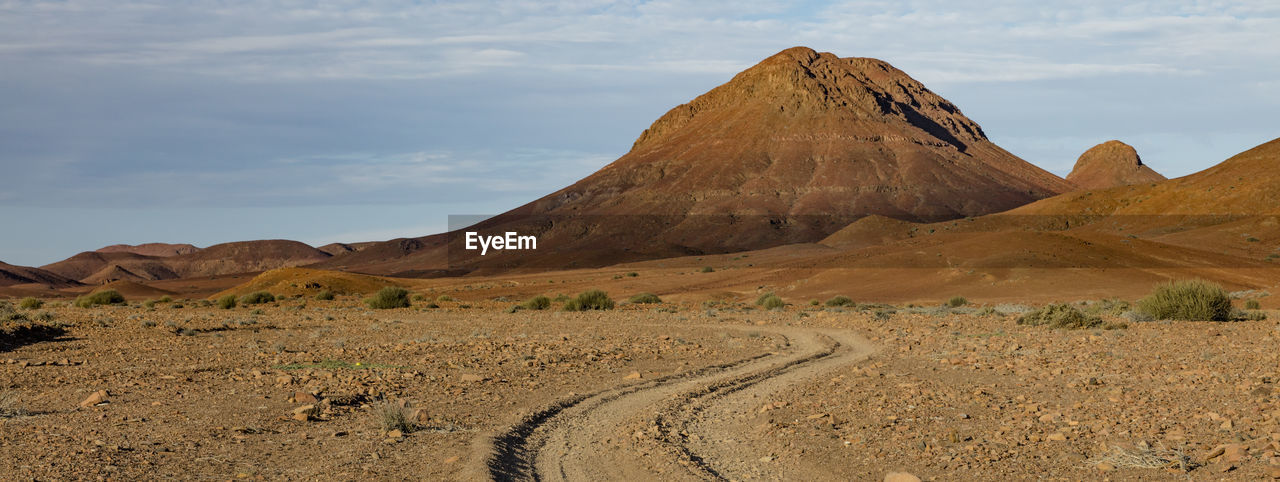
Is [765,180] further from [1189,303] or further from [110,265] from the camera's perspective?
[110,265]

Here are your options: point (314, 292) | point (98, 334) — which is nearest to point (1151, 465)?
point (98, 334)

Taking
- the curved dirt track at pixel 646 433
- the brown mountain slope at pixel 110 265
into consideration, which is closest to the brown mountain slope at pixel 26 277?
the brown mountain slope at pixel 110 265

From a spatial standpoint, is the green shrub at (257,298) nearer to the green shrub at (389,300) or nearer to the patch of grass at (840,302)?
the green shrub at (389,300)

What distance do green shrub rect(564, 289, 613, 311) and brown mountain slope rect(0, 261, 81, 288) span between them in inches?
4150

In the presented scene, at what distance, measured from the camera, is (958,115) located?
606ft

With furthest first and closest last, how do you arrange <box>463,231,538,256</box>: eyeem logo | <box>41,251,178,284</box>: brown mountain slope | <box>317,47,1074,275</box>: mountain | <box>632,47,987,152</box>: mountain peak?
<box>41,251,178,284</box>: brown mountain slope → <box>632,47,987,152</box>: mountain peak → <box>463,231,538,256</box>: eyeem logo → <box>317,47,1074,275</box>: mountain

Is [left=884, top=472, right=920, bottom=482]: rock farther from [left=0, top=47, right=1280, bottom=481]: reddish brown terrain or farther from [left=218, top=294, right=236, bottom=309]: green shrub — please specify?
[left=218, top=294, right=236, bottom=309]: green shrub

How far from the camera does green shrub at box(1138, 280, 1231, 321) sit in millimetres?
23203

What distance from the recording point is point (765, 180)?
133 m

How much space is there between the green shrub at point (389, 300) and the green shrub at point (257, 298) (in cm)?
904

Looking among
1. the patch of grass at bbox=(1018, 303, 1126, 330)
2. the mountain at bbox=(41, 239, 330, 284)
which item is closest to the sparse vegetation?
the patch of grass at bbox=(1018, 303, 1126, 330)

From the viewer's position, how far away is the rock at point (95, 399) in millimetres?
11259

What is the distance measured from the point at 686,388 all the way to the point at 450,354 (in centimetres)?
606

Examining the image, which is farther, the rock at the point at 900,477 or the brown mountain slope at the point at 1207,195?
the brown mountain slope at the point at 1207,195
